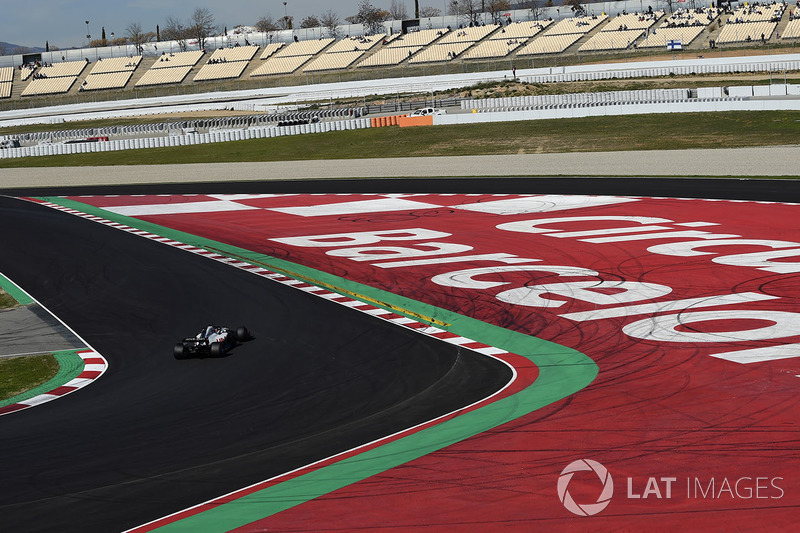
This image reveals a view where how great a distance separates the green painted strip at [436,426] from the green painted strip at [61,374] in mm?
4828

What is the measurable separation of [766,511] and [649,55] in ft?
260

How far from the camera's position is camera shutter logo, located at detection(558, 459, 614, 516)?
709cm

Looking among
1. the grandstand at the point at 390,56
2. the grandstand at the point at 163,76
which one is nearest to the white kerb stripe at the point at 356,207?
the grandstand at the point at 390,56

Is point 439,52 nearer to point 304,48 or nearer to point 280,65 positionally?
point 280,65

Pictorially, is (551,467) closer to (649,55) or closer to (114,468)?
(114,468)

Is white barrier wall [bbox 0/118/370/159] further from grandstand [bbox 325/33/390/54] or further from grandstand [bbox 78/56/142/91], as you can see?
grandstand [bbox 78/56/142/91]

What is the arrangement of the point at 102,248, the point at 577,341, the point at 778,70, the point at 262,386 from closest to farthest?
1. the point at 262,386
2. the point at 577,341
3. the point at 102,248
4. the point at 778,70

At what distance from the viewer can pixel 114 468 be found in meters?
8.27

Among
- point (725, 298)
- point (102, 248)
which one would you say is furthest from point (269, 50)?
point (725, 298)

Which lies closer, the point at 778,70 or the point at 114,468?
the point at 114,468

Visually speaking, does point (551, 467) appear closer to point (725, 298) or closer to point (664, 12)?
point (725, 298)


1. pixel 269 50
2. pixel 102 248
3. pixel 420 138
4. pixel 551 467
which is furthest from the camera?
pixel 269 50

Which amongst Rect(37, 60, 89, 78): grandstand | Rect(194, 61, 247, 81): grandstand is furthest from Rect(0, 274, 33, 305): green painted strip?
Rect(37, 60, 89, 78): grandstand

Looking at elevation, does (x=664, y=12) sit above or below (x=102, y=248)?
above
